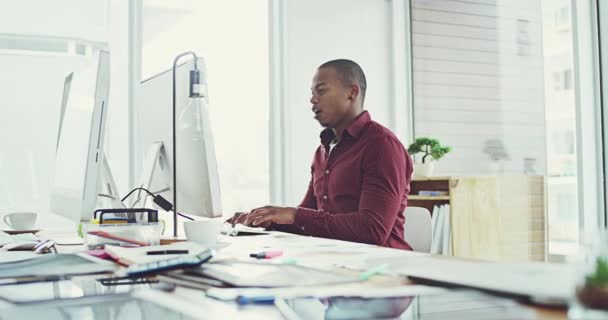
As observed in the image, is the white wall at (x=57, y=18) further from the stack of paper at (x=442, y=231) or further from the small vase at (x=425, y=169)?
the stack of paper at (x=442, y=231)

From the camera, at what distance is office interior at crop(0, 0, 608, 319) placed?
147 inches

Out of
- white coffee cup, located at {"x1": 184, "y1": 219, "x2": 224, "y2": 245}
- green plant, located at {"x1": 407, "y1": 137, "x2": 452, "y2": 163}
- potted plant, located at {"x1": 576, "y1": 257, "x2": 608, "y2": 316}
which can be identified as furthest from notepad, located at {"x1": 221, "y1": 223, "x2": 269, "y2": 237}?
green plant, located at {"x1": 407, "y1": 137, "x2": 452, "y2": 163}

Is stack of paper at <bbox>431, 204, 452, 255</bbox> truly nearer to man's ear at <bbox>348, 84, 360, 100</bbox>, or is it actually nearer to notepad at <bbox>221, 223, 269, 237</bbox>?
man's ear at <bbox>348, 84, 360, 100</bbox>

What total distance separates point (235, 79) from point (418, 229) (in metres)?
2.42

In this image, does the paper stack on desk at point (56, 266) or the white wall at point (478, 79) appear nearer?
the paper stack on desk at point (56, 266)

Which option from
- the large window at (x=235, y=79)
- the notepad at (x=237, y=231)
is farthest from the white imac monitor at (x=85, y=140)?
→ the large window at (x=235, y=79)

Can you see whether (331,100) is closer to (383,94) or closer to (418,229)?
(418,229)

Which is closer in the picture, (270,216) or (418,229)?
(270,216)

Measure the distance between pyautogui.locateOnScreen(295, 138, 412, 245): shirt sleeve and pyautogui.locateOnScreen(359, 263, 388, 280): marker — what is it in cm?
90

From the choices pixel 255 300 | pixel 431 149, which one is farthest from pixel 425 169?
pixel 255 300

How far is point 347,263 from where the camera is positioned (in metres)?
1.21

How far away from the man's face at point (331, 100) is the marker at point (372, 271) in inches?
55.7

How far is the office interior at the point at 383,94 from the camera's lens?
373 centimetres

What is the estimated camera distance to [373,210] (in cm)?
203
